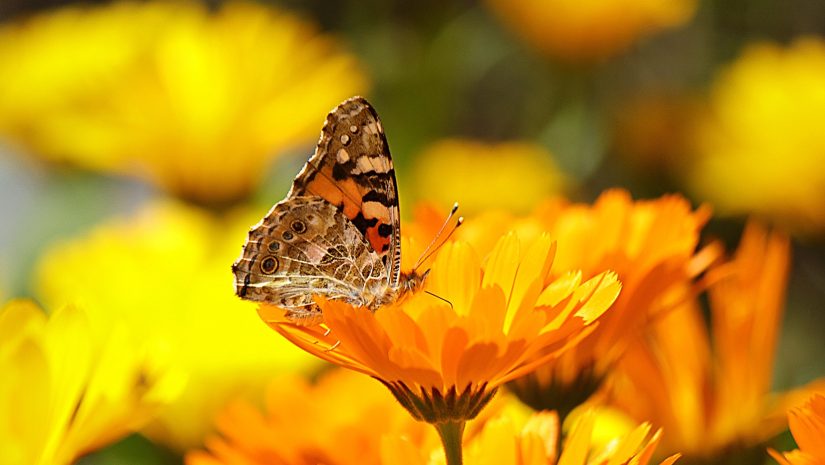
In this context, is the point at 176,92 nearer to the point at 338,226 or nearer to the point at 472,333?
the point at 338,226

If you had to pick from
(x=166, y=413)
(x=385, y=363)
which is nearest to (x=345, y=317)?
(x=385, y=363)

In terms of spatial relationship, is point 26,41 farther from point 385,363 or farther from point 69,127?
point 385,363

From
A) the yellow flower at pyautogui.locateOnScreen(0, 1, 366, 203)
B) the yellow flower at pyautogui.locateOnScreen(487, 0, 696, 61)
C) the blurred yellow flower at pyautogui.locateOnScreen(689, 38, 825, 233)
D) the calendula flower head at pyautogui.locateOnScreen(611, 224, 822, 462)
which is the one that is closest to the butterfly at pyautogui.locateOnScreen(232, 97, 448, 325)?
the calendula flower head at pyautogui.locateOnScreen(611, 224, 822, 462)

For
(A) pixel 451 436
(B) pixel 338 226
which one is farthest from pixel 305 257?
(A) pixel 451 436

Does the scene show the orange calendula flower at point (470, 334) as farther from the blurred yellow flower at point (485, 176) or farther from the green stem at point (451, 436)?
the blurred yellow flower at point (485, 176)

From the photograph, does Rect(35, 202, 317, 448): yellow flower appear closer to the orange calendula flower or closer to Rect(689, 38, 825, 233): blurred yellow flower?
the orange calendula flower

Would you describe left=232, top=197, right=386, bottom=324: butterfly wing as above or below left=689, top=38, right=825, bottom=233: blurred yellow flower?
below
